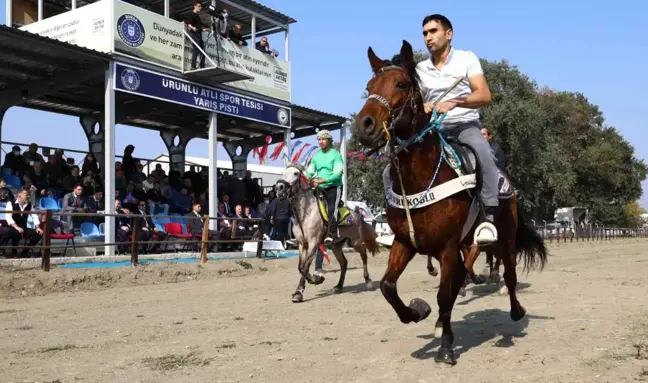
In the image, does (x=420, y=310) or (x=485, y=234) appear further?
(x=420, y=310)

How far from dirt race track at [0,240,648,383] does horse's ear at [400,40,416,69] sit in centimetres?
243

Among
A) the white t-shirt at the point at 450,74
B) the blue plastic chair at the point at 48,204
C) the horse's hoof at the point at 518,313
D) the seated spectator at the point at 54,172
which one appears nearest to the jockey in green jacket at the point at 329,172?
the horse's hoof at the point at 518,313

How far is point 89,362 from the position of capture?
514 cm

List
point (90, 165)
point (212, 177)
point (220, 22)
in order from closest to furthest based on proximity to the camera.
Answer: point (90, 165)
point (212, 177)
point (220, 22)

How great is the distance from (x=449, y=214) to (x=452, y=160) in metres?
0.50

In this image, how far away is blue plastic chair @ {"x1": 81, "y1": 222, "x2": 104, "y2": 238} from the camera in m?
14.9

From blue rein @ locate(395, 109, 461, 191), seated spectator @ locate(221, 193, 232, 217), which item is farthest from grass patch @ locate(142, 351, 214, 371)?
seated spectator @ locate(221, 193, 232, 217)

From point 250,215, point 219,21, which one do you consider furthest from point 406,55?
point 250,215

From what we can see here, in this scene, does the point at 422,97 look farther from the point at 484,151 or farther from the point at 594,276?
the point at 594,276

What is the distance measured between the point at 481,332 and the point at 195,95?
14.0 metres

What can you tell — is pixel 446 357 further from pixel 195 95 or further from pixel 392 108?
pixel 195 95

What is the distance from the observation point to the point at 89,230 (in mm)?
15055

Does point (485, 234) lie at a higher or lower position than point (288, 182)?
lower

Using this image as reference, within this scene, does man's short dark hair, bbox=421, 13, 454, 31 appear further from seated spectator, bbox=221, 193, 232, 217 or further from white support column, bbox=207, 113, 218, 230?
seated spectator, bbox=221, 193, 232, 217
